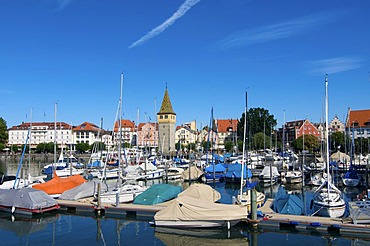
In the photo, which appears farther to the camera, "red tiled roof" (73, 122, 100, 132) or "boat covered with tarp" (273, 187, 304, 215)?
"red tiled roof" (73, 122, 100, 132)

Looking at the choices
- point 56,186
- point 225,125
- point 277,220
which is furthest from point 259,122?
point 277,220

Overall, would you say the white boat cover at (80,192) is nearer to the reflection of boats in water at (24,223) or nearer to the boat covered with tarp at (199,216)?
the reflection of boats in water at (24,223)

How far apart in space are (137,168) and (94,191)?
20.5 meters

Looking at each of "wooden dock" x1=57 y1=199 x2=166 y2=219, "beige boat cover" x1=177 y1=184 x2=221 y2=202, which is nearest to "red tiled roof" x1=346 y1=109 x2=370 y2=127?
"beige boat cover" x1=177 y1=184 x2=221 y2=202

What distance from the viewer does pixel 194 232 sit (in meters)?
21.4

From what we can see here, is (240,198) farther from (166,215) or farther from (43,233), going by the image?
(43,233)

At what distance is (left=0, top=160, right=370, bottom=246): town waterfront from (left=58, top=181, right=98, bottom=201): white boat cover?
4.04 m

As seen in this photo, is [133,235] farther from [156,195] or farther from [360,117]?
[360,117]

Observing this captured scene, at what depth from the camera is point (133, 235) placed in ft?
70.1

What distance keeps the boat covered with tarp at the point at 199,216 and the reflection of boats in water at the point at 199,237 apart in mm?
337

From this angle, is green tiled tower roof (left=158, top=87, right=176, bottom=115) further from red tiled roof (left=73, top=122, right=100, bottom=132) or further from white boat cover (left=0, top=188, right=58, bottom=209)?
white boat cover (left=0, top=188, right=58, bottom=209)

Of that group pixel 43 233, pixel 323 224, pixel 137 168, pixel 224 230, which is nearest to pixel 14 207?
pixel 43 233

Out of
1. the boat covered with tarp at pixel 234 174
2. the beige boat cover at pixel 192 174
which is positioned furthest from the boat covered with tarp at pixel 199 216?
the beige boat cover at pixel 192 174

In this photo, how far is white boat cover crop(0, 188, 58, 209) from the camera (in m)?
25.2
